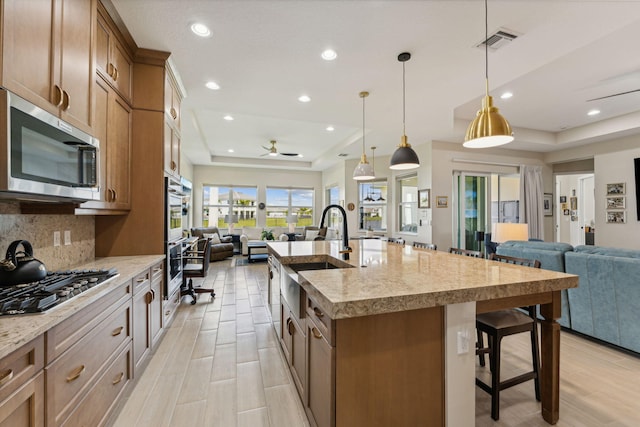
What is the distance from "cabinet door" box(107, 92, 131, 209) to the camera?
7.14 feet

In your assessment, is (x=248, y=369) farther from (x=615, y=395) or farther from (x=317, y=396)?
(x=615, y=395)

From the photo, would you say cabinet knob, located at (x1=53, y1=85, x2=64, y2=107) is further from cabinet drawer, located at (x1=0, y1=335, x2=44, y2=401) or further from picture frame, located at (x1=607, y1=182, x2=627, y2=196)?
picture frame, located at (x1=607, y1=182, x2=627, y2=196)

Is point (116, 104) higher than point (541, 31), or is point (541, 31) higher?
point (541, 31)

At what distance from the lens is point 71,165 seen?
152 cm

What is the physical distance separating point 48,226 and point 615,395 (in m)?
4.14

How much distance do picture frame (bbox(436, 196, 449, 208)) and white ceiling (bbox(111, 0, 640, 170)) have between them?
4.14 ft

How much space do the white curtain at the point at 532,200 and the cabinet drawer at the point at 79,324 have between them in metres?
7.42

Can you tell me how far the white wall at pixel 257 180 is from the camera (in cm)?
866

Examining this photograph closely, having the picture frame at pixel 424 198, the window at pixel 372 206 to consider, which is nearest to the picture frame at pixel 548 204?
the picture frame at pixel 424 198

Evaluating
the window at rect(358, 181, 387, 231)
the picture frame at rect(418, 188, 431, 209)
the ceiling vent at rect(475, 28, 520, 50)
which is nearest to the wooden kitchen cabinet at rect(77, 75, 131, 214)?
the ceiling vent at rect(475, 28, 520, 50)

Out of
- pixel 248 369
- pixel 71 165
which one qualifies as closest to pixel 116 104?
pixel 71 165

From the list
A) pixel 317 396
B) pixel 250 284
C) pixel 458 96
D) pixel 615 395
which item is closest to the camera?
pixel 317 396

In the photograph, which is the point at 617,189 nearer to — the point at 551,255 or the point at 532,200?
the point at 532,200

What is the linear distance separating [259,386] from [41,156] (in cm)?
194
